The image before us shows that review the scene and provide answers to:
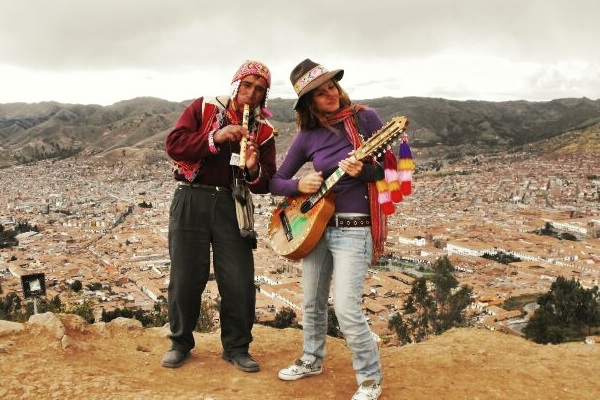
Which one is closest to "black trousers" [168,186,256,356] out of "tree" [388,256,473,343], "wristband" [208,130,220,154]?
"wristband" [208,130,220,154]

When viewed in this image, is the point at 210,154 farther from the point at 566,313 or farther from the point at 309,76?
the point at 566,313

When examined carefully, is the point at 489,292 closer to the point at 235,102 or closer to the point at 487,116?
the point at 235,102

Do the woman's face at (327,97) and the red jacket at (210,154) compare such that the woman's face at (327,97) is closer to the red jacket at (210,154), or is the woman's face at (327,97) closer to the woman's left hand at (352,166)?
the woman's left hand at (352,166)

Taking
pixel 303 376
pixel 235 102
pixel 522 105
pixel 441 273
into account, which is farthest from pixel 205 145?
pixel 522 105

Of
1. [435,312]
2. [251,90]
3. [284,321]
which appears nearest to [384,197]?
[251,90]

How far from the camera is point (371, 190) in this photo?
10.3ft

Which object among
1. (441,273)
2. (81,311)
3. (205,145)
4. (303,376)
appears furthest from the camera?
(441,273)

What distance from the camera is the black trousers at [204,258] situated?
3566 millimetres

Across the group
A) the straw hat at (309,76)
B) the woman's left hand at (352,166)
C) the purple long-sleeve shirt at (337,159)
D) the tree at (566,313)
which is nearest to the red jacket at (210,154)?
the purple long-sleeve shirt at (337,159)

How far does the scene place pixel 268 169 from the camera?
12.0 ft

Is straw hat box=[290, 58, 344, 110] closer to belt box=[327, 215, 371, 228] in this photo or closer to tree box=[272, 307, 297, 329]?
belt box=[327, 215, 371, 228]

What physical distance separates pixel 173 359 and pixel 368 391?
1.35 meters

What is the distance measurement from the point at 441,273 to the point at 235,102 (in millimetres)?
17745

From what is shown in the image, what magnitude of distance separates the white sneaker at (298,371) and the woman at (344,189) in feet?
1.54
